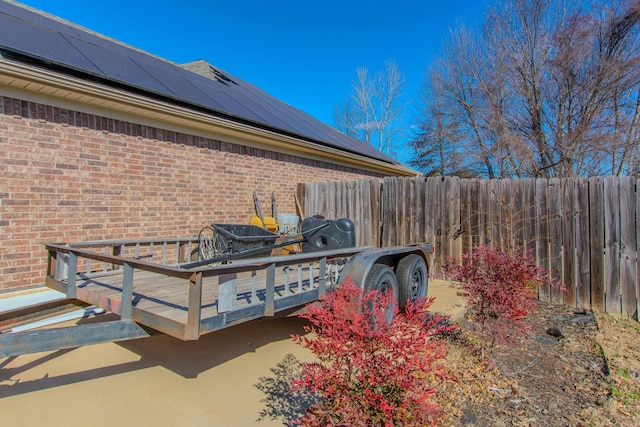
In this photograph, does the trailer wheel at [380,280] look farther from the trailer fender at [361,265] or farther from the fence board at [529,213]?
the fence board at [529,213]

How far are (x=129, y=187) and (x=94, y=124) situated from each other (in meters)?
0.99

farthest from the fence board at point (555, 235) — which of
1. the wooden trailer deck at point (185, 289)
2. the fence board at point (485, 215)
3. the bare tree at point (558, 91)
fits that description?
the bare tree at point (558, 91)

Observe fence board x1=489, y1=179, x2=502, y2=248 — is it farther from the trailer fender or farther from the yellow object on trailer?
the yellow object on trailer

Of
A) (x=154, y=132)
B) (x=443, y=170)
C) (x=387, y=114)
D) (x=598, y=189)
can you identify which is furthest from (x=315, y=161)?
(x=387, y=114)

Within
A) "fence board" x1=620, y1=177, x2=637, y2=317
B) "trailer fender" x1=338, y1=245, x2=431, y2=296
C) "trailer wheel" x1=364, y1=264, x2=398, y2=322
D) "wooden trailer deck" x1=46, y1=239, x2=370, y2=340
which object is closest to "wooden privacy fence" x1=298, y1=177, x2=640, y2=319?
"fence board" x1=620, y1=177, x2=637, y2=317

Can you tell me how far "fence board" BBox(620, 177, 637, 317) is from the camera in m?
5.18

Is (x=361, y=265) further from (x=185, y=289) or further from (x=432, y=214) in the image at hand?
(x=432, y=214)

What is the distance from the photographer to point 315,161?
9.51 m

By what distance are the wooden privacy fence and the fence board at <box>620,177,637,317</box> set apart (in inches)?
0.4

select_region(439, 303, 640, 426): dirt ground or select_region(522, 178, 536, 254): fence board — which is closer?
select_region(439, 303, 640, 426): dirt ground

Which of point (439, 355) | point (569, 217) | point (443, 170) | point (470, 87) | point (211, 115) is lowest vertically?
point (439, 355)

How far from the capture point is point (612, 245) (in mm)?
5309

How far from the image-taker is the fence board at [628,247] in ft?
17.0

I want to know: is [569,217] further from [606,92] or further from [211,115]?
[606,92]
